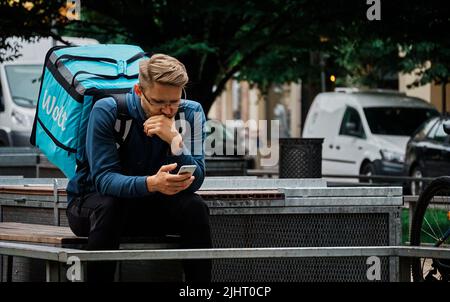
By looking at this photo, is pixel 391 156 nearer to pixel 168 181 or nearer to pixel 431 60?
pixel 431 60

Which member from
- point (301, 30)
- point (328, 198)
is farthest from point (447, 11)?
point (328, 198)

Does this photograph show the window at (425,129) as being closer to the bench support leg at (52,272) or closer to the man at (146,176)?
the man at (146,176)

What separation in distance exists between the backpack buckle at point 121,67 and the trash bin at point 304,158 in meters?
4.22

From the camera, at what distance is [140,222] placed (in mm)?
5699

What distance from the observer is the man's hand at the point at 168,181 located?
5379 millimetres

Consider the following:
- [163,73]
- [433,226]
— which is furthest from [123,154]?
[433,226]

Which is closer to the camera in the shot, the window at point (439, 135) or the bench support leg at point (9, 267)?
the bench support leg at point (9, 267)

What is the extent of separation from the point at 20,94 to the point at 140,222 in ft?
62.2

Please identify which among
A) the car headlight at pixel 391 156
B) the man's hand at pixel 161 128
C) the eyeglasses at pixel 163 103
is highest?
the eyeglasses at pixel 163 103

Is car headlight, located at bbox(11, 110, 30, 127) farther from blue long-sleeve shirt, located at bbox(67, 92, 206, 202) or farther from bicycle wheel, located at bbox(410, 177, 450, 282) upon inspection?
blue long-sleeve shirt, located at bbox(67, 92, 206, 202)

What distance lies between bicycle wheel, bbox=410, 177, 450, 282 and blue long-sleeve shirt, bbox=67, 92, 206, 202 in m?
1.28

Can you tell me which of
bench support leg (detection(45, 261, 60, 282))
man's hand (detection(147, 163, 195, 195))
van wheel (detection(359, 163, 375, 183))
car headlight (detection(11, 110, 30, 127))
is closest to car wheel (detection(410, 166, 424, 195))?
van wheel (detection(359, 163, 375, 183))

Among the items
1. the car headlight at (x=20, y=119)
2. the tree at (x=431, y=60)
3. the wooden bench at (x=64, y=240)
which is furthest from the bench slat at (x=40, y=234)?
the car headlight at (x=20, y=119)
